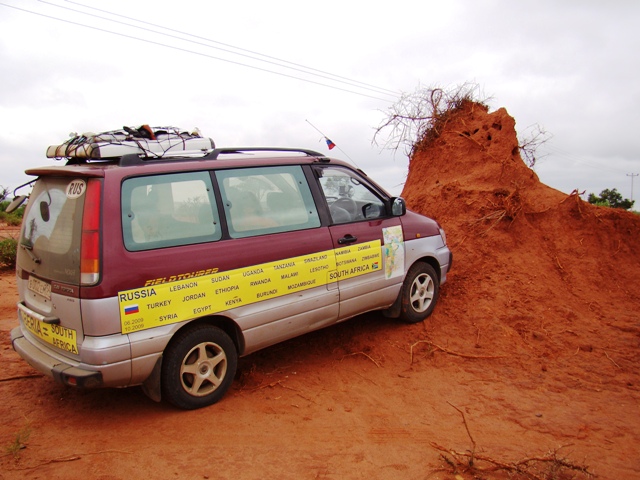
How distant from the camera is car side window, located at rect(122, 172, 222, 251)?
142 inches

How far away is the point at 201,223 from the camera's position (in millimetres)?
3949

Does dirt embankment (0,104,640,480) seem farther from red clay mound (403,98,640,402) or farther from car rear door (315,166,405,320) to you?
car rear door (315,166,405,320)

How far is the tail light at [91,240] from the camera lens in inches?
133

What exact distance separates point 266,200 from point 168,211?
36.2 inches

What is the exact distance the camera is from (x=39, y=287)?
12.5ft

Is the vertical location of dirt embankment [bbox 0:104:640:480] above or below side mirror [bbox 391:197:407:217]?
below

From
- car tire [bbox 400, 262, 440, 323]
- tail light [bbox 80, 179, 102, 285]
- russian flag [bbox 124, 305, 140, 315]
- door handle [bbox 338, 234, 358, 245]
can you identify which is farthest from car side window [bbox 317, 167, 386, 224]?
tail light [bbox 80, 179, 102, 285]

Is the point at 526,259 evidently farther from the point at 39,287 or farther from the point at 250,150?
the point at 39,287

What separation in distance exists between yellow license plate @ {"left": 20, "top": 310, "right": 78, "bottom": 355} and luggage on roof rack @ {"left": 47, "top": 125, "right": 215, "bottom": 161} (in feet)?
4.26

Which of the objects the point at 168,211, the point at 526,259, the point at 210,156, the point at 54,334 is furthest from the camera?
the point at 526,259

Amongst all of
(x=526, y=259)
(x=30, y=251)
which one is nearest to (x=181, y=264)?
(x=30, y=251)

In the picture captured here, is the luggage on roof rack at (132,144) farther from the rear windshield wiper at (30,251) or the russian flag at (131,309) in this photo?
the russian flag at (131,309)

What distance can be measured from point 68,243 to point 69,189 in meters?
0.41

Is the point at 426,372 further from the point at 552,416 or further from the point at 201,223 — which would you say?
the point at 201,223
